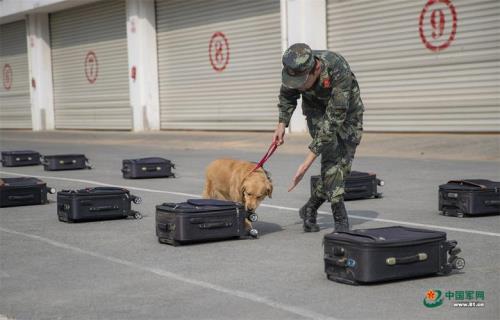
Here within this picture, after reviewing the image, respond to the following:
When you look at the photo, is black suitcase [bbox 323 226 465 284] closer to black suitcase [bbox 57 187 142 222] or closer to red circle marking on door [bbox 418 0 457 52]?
black suitcase [bbox 57 187 142 222]

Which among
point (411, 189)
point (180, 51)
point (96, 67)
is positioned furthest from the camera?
point (96, 67)

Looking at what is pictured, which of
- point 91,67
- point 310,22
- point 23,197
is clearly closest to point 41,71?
point 91,67

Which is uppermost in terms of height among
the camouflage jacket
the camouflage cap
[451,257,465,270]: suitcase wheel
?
the camouflage cap

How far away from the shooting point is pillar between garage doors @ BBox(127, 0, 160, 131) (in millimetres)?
30984

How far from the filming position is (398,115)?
21688 mm

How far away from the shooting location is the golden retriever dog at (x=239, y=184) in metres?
7.71

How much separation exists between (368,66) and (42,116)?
21.6 m

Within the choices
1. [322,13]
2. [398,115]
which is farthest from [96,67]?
[398,115]

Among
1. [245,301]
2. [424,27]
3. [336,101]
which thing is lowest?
[245,301]

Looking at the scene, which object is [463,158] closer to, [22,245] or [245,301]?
[22,245]

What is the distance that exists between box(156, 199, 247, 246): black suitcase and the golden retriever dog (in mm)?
204

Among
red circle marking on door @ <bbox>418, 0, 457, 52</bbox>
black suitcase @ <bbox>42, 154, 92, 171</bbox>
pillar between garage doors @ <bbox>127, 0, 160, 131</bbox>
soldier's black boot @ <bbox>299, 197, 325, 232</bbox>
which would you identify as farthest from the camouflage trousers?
pillar between garage doors @ <bbox>127, 0, 160, 131</bbox>

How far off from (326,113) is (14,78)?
124 ft

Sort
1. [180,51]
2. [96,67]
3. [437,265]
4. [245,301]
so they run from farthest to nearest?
[96,67], [180,51], [437,265], [245,301]
